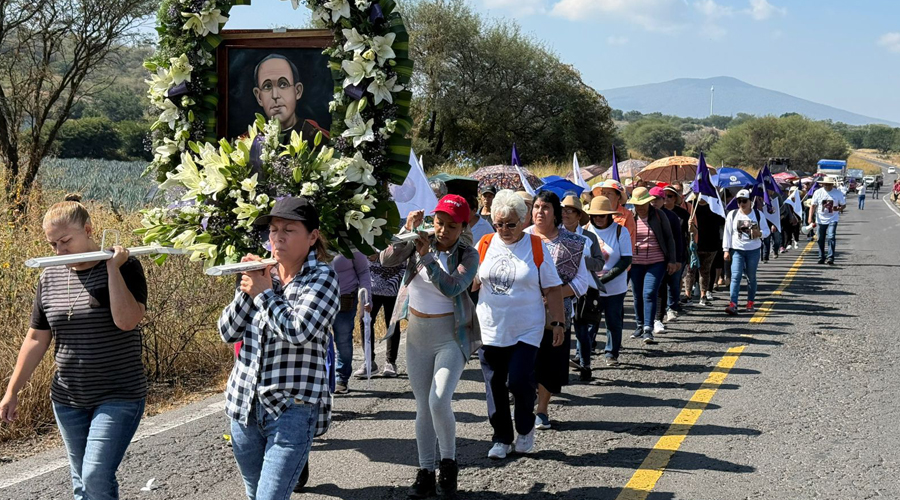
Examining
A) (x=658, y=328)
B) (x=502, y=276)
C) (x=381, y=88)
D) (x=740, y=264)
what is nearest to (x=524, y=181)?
(x=658, y=328)

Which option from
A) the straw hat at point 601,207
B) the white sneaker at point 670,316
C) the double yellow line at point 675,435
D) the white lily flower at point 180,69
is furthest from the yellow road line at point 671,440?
the white lily flower at point 180,69

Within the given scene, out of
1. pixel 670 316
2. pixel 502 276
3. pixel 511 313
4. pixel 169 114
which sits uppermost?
pixel 169 114

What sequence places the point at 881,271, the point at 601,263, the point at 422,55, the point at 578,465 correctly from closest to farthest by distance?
the point at 578,465
the point at 601,263
the point at 881,271
the point at 422,55

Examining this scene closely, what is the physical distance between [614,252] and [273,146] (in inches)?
217

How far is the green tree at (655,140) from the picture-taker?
111m

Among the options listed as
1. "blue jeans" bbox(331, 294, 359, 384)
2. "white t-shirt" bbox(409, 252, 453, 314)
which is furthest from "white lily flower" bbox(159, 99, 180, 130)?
"blue jeans" bbox(331, 294, 359, 384)

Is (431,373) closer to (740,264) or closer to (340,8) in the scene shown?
(340,8)

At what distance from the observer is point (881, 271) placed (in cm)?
2000

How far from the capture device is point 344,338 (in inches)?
328

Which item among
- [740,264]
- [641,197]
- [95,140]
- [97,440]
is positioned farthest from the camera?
[95,140]

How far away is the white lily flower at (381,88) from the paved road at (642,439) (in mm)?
2466

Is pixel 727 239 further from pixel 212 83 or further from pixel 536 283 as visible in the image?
pixel 212 83

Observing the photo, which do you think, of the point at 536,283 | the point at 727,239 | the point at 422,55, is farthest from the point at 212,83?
the point at 422,55

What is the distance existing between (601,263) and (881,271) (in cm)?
1390
